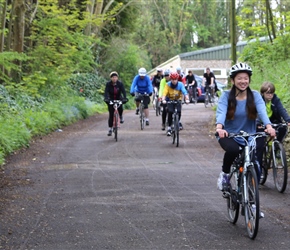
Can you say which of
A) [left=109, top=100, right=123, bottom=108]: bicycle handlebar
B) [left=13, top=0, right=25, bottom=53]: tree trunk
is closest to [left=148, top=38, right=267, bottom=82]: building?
[left=13, top=0, right=25, bottom=53]: tree trunk

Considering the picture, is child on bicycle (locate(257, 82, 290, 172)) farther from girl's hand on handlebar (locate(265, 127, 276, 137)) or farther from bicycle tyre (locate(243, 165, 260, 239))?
bicycle tyre (locate(243, 165, 260, 239))

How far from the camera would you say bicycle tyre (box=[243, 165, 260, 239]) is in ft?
23.9

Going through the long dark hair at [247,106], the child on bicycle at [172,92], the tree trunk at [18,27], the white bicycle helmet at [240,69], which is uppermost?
the tree trunk at [18,27]

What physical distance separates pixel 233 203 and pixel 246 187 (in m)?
0.72

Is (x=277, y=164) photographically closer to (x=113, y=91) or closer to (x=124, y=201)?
(x=124, y=201)

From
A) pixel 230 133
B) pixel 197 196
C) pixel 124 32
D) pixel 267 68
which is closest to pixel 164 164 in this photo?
pixel 197 196

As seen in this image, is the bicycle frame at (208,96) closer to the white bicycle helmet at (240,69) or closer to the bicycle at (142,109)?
the bicycle at (142,109)

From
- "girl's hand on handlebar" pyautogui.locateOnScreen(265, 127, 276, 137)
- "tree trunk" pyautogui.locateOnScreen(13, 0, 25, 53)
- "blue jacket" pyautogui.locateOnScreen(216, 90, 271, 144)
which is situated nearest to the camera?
"girl's hand on handlebar" pyautogui.locateOnScreen(265, 127, 276, 137)

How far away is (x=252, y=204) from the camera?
24.8ft

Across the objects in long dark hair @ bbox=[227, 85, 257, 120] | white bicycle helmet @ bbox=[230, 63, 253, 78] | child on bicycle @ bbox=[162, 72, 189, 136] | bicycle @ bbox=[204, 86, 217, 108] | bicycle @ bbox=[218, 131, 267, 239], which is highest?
white bicycle helmet @ bbox=[230, 63, 253, 78]

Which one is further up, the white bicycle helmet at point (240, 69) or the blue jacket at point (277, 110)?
the white bicycle helmet at point (240, 69)

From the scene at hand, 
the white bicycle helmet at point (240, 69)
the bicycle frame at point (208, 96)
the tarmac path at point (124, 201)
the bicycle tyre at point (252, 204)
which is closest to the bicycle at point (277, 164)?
the tarmac path at point (124, 201)

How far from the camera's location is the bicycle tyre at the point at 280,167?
35.0 feet

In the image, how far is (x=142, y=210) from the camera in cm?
921
